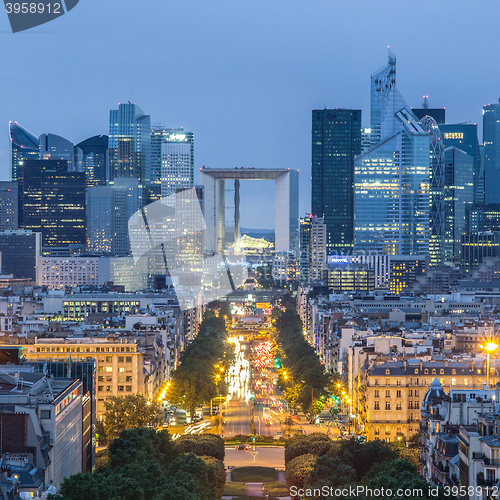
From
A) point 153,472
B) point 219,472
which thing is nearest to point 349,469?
point 219,472

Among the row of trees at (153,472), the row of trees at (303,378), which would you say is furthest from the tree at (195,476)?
the row of trees at (303,378)

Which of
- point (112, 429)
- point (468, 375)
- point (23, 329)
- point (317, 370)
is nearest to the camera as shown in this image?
point (112, 429)

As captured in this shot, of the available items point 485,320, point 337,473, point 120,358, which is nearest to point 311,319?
point 485,320

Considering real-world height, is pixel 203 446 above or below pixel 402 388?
below

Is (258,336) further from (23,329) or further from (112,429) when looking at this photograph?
(112,429)

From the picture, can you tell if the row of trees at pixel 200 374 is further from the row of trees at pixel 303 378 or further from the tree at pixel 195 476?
the tree at pixel 195 476

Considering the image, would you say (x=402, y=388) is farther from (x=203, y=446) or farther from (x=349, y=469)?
(x=349, y=469)

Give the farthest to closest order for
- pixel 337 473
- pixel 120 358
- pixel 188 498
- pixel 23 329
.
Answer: pixel 23 329
pixel 120 358
pixel 337 473
pixel 188 498
